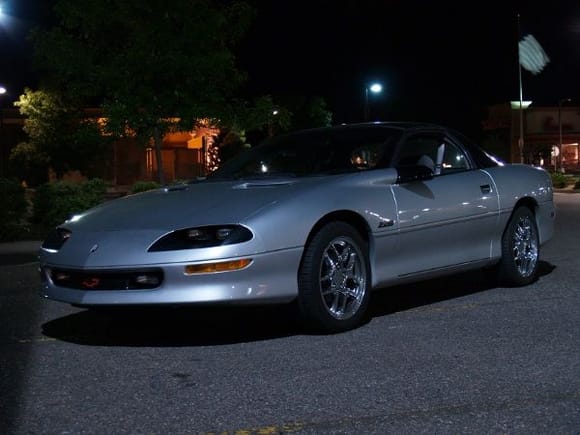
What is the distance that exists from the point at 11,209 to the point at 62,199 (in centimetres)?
98

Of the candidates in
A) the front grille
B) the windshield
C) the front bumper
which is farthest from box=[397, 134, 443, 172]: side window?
the front grille

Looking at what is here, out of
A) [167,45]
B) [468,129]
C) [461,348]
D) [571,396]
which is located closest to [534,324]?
[461,348]

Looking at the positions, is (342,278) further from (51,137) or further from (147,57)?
(51,137)

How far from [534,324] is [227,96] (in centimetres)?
1190

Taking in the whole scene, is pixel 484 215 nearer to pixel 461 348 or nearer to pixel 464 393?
pixel 461 348

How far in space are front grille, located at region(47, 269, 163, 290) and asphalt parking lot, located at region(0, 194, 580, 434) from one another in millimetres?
398

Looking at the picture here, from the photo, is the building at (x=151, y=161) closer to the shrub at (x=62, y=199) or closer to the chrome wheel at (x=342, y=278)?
the shrub at (x=62, y=199)

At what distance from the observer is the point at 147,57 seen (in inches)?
599

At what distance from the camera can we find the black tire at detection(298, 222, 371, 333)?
5309 mm

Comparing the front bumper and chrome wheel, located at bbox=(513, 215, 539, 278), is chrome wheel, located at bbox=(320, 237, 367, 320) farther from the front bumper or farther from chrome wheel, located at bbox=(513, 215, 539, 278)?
chrome wheel, located at bbox=(513, 215, 539, 278)

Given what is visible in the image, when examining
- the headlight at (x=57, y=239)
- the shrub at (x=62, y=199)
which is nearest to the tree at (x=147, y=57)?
the shrub at (x=62, y=199)

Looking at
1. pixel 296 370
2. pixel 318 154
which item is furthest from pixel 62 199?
pixel 296 370

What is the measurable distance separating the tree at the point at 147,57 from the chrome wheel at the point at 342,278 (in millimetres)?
9983

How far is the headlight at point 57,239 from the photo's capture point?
5.51m
